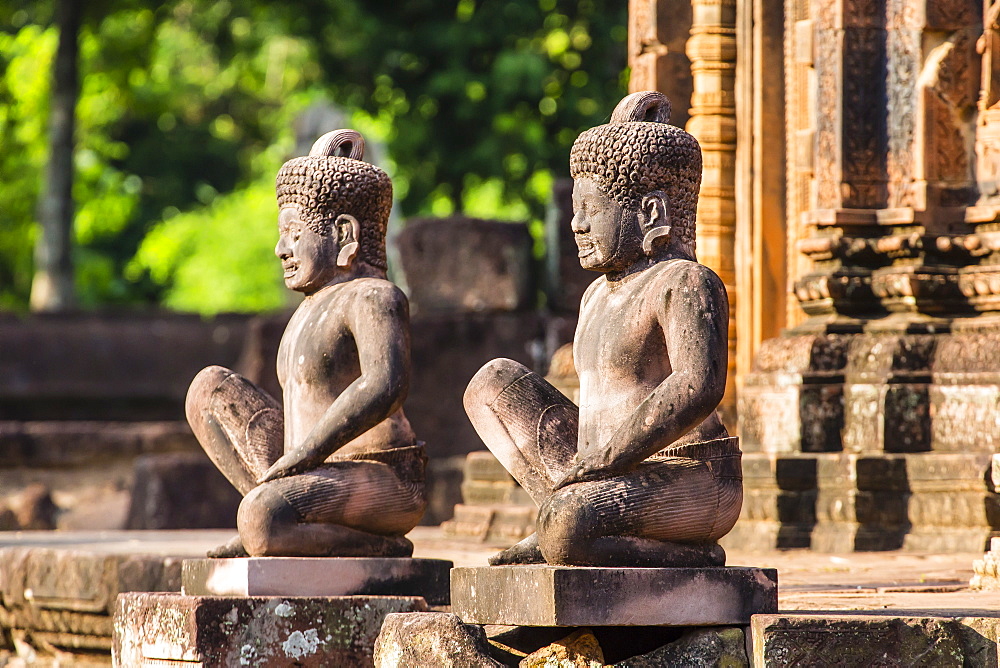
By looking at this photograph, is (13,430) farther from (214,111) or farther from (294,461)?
(214,111)

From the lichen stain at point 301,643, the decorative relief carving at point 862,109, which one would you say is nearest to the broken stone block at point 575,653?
the lichen stain at point 301,643

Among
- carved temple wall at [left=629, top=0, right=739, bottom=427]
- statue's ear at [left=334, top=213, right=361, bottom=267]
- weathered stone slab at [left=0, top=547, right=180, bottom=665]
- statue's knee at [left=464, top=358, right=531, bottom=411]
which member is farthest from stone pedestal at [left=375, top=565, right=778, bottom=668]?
carved temple wall at [left=629, top=0, right=739, bottom=427]

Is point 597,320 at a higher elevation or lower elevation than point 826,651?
higher

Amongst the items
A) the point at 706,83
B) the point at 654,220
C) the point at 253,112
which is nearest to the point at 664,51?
the point at 706,83

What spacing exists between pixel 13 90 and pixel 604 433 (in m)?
21.0

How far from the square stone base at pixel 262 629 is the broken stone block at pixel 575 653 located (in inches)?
33.7

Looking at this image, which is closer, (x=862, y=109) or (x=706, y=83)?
(x=862, y=109)

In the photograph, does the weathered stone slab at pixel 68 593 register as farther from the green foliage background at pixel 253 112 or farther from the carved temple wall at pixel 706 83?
the green foliage background at pixel 253 112

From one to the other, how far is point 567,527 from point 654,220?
0.88m

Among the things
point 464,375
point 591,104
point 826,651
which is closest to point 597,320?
point 826,651

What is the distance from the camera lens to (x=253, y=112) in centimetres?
3052

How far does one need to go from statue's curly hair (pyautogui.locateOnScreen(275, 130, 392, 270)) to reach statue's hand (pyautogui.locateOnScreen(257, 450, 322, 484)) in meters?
0.73

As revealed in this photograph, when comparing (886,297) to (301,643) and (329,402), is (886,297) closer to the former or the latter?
(329,402)

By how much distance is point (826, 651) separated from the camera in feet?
14.0
